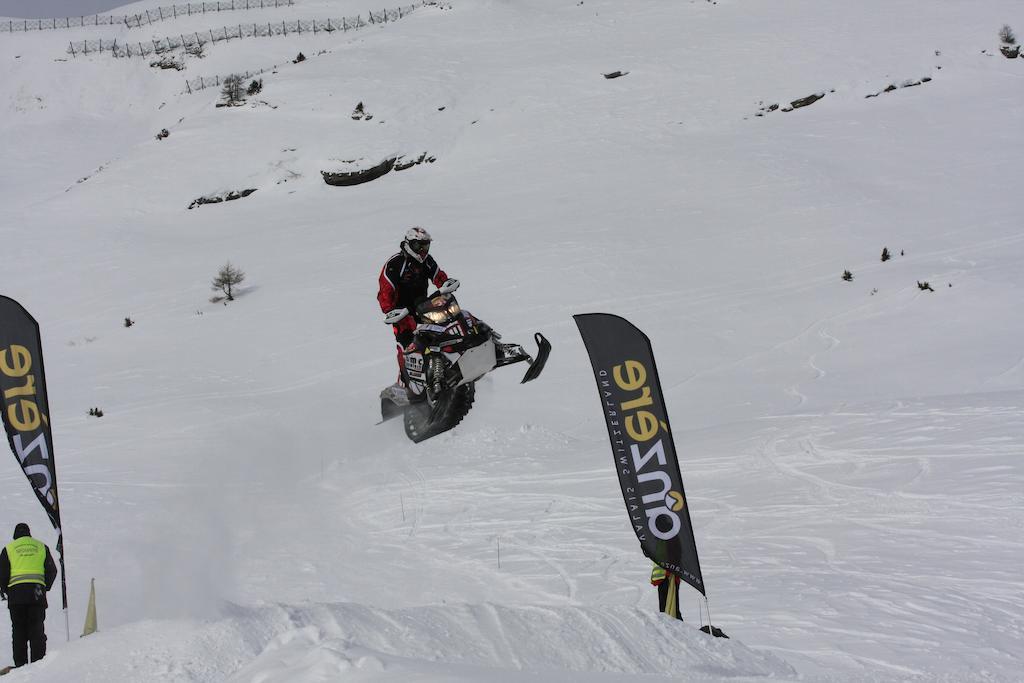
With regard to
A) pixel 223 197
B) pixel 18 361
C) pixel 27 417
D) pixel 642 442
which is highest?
pixel 223 197

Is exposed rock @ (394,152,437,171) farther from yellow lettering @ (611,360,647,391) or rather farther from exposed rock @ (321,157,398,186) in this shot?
yellow lettering @ (611,360,647,391)

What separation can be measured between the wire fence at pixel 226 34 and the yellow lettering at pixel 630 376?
173ft

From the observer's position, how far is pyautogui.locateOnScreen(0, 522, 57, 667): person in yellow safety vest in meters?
7.82

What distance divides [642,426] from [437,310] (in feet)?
16.7

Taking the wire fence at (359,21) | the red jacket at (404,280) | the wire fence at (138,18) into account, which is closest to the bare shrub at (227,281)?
the red jacket at (404,280)

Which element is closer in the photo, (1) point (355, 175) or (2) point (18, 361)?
(2) point (18, 361)

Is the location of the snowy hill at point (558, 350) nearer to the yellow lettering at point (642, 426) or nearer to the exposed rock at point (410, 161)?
the exposed rock at point (410, 161)

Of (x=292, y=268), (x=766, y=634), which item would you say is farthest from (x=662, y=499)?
(x=292, y=268)

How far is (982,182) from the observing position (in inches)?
1060

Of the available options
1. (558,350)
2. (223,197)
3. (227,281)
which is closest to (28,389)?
(558,350)

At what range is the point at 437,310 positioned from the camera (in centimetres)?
1172

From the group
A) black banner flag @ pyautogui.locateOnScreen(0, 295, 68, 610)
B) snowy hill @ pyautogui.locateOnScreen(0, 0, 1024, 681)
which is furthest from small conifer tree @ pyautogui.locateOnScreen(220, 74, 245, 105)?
black banner flag @ pyautogui.locateOnScreen(0, 295, 68, 610)

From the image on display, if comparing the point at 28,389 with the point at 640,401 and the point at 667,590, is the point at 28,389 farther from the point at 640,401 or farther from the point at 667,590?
the point at 667,590

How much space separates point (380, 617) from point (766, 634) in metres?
2.97
